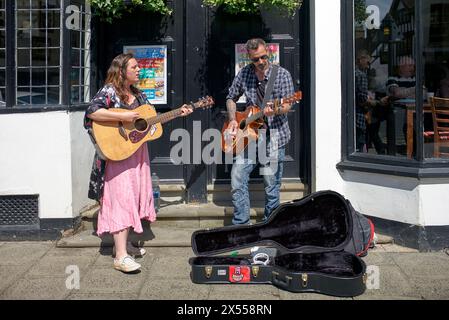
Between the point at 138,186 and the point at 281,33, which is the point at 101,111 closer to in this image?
the point at 138,186

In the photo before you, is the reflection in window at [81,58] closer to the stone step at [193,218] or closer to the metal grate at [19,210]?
the metal grate at [19,210]

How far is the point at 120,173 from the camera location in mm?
5359

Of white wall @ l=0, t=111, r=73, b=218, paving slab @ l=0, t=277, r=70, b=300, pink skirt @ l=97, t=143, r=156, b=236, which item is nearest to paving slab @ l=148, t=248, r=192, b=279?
pink skirt @ l=97, t=143, r=156, b=236

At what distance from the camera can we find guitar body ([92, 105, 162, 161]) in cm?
524

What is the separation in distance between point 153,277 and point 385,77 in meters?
3.05

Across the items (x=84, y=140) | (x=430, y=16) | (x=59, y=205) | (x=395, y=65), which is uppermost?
(x=430, y=16)

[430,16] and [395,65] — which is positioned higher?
[430,16]

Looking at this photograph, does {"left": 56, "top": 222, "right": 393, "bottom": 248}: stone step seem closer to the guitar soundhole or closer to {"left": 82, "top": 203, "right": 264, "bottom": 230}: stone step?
{"left": 82, "top": 203, "right": 264, "bottom": 230}: stone step

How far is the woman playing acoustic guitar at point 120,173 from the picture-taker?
5.25 meters

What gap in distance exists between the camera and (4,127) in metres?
6.14

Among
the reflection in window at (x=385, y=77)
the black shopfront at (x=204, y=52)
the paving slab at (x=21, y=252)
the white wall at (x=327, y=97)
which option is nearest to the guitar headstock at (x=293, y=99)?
the white wall at (x=327, y=97)
